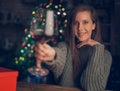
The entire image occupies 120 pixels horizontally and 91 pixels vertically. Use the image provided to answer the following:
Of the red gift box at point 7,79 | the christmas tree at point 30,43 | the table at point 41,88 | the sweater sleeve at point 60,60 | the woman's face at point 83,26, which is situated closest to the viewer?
→ the red gift box at point 7,79

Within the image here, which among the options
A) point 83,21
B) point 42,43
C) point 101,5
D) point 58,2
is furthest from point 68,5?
point 42,43

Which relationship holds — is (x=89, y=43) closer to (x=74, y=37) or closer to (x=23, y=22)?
(x=74, y=37)

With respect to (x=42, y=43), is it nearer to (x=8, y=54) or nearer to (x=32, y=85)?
(x=32, y=85)

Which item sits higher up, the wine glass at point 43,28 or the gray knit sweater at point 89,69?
the wine glass at point 43,28

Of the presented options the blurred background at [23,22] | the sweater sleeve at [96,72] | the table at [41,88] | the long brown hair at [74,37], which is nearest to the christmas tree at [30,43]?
the blurred background at [23,22]

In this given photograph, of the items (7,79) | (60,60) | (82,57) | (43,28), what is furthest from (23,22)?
(7,79)

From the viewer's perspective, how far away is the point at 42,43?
122 cm

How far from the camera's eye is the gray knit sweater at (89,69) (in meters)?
1.83

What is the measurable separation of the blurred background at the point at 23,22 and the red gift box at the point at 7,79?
4160 mm

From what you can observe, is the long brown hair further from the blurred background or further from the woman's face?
the blurred background

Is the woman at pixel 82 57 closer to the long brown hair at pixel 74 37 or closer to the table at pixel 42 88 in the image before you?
the long brown hair at pixel 74 37

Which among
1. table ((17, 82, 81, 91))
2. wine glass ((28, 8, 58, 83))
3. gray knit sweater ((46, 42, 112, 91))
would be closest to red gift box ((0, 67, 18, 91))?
wine glass ((28, 8, 58, 83))

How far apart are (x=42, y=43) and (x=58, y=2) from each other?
2.80m

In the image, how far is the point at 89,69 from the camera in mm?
1849
